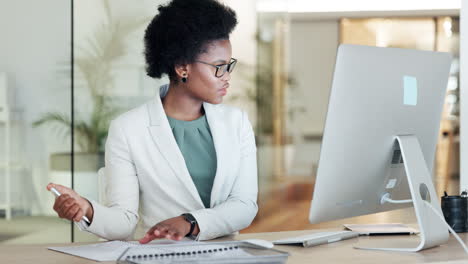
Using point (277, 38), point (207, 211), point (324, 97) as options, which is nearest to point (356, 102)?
point (207, 211)

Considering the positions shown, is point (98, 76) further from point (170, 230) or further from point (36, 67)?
point (170, 230)

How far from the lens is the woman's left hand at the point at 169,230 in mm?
1858

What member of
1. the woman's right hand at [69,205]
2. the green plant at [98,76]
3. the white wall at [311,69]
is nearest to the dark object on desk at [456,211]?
the woman's right hand at [69,205]

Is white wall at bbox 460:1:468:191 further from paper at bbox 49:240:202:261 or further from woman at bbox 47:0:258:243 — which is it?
paper at bbox 49:240:202:261

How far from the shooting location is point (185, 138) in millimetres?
2502

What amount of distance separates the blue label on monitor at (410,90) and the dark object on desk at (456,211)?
1.42 ft

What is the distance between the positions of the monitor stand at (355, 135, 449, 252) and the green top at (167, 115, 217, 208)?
2.43 ft

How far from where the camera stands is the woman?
7.70 ft

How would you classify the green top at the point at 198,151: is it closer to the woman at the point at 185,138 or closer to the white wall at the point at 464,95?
the woman at the point at 185,138

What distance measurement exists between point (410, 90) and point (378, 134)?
0.59ft

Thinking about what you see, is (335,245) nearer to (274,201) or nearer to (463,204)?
(463,204)

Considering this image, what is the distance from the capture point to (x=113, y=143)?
2.37m

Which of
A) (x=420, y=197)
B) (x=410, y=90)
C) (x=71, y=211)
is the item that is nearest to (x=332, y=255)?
(x=420, y=197)

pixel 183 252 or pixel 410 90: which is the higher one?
pixel 410 90
